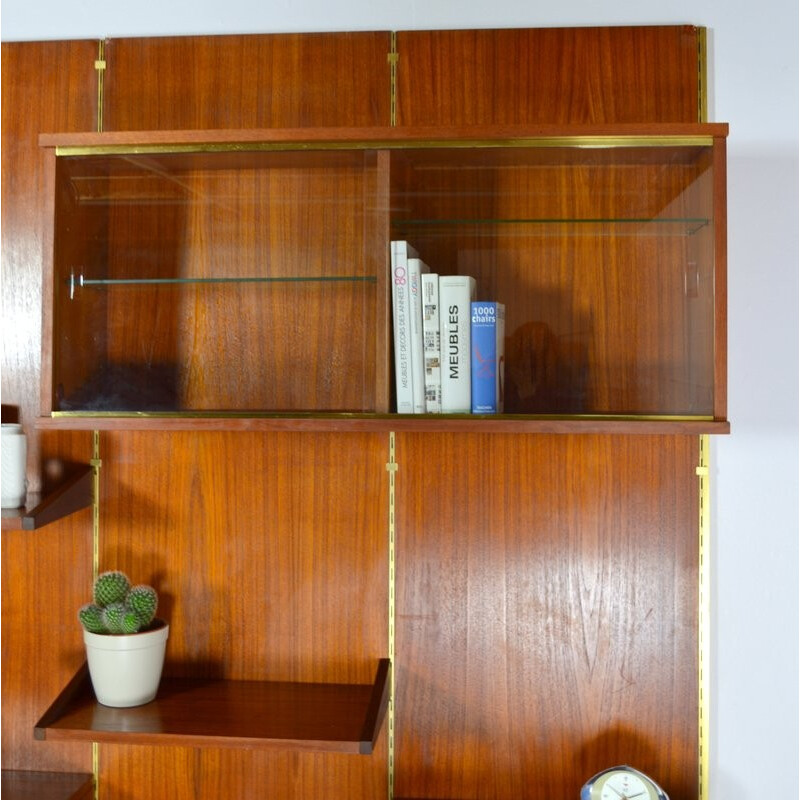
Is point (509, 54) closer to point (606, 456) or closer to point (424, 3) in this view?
point (424, 3)

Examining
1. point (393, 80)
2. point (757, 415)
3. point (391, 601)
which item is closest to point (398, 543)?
point (391, 601)

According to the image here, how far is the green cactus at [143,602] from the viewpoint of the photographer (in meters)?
1.32

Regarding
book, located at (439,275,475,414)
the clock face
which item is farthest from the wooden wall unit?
Answer: book, located at (439,275,475,414)

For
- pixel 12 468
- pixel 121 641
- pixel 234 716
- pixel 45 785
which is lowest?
pixel 45 785

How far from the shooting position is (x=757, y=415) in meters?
1.36

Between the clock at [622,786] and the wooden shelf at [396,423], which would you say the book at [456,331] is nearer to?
the wooden shelf at [396,423]

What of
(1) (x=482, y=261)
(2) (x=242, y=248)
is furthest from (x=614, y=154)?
(2) (x=242, y=248)

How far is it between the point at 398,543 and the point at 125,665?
1.55 feet

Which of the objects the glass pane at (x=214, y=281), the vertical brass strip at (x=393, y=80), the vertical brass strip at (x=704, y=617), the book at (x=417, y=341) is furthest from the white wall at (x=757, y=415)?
the glass pane at (x=214, y=281)

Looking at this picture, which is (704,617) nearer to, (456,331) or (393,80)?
(456,331)

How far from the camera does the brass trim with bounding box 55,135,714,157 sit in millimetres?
1186

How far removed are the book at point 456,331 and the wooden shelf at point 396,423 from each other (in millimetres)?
40

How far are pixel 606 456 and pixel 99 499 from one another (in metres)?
0.87

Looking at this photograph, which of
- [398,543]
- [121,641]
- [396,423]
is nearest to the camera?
[396,423]
